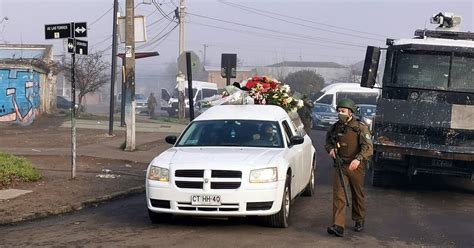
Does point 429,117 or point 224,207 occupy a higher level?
point 429,117

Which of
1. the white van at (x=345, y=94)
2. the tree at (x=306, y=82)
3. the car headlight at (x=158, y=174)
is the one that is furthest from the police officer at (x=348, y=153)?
the tree at (x=306, y=82)

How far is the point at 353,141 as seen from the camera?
8828 millimetres

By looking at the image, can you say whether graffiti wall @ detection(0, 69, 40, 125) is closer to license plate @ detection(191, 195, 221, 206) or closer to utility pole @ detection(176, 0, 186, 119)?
utility pole @ detection(176, 0, 186, 119)

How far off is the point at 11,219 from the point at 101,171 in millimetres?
5350

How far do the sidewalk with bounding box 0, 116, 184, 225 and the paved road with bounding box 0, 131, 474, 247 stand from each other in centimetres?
43

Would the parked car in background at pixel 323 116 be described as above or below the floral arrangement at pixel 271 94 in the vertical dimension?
below

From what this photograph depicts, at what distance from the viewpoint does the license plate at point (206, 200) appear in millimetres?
8555

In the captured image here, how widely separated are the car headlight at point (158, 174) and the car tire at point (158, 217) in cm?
52

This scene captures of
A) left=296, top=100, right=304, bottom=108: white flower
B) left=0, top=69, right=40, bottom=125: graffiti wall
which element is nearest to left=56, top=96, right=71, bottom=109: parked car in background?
left=0, top=69, right=40, bottom=125: graffiti wall

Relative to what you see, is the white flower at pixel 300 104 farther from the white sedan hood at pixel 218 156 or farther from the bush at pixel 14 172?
the bush at pixel 14 172

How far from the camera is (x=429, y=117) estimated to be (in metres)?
12.7

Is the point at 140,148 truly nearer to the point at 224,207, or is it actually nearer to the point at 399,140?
the point at 399,140

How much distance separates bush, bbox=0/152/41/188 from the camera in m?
12.5

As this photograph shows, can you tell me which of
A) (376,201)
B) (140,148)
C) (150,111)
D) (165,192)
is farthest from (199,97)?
(165,192)
